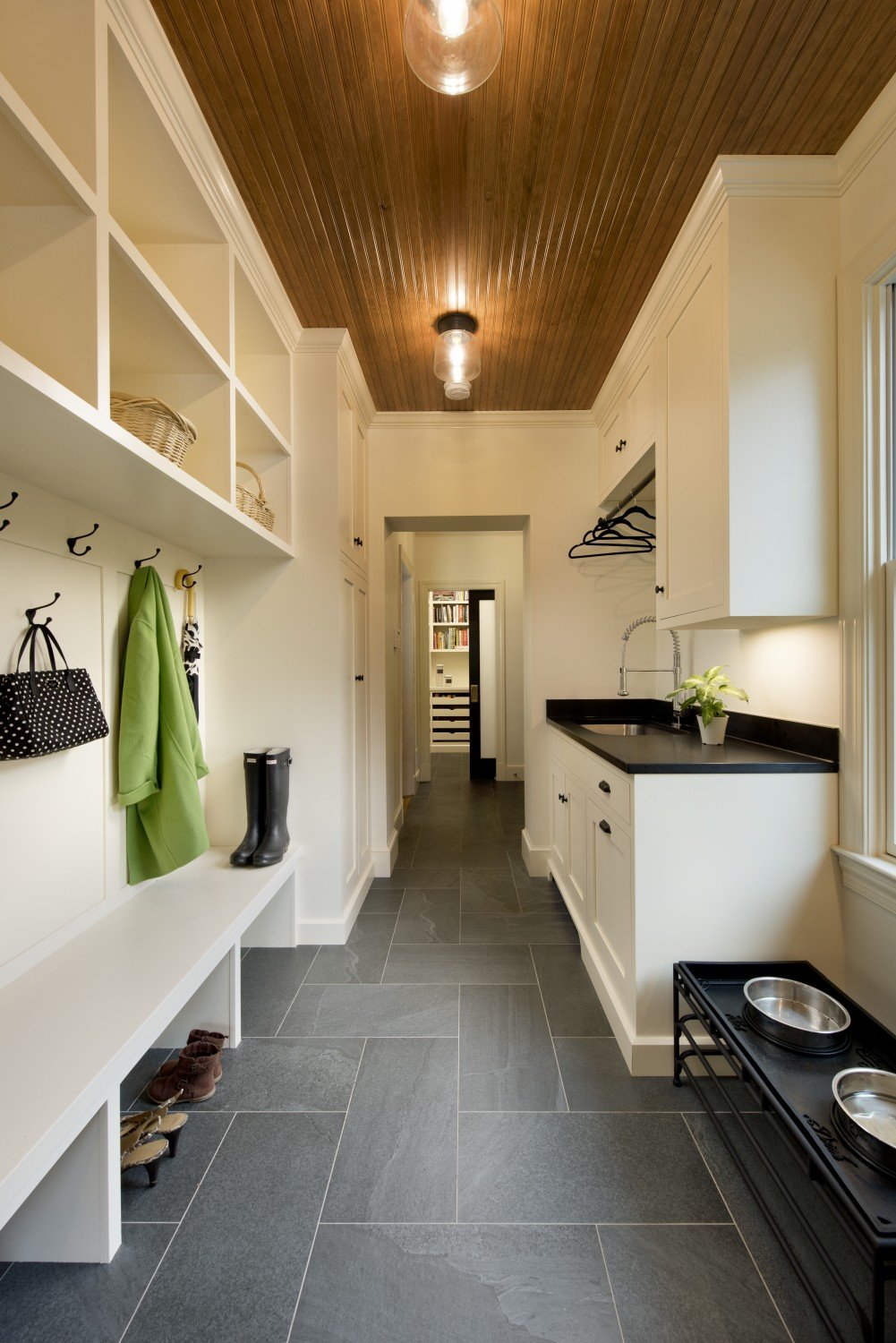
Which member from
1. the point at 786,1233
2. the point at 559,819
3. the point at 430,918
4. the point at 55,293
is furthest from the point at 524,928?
the point at 55,293

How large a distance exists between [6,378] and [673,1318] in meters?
1.92

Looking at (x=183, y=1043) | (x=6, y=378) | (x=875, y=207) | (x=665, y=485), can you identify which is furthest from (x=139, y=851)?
(x=875, y=207)

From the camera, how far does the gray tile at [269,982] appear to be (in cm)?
189

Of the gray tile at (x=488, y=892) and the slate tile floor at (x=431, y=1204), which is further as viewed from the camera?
the gray tile at (x=488, y=892)

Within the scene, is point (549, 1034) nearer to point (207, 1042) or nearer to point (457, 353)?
point (207, 1042)

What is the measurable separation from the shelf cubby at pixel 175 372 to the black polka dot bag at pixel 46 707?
68 cm

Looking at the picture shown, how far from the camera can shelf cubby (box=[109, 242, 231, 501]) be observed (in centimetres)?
140

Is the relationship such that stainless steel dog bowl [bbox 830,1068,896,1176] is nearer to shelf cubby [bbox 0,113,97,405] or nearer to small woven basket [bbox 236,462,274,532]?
shelf cubby [bbox 0,113,97,405]

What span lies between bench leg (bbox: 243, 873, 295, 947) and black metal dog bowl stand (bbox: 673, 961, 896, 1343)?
4.97 ft

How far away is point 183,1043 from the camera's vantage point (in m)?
1.74

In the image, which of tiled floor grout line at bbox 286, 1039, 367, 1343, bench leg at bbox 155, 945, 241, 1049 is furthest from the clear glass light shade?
tiled floor grout line at bbox 286, 1039, 367, 1343

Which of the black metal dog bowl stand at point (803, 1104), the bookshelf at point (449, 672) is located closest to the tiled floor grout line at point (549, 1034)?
the black metal dog bowl stand at point (803, 1104)

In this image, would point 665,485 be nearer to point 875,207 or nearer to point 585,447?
point 875,207

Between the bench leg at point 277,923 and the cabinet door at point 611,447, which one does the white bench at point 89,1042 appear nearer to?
the bench leg at point 277,923
